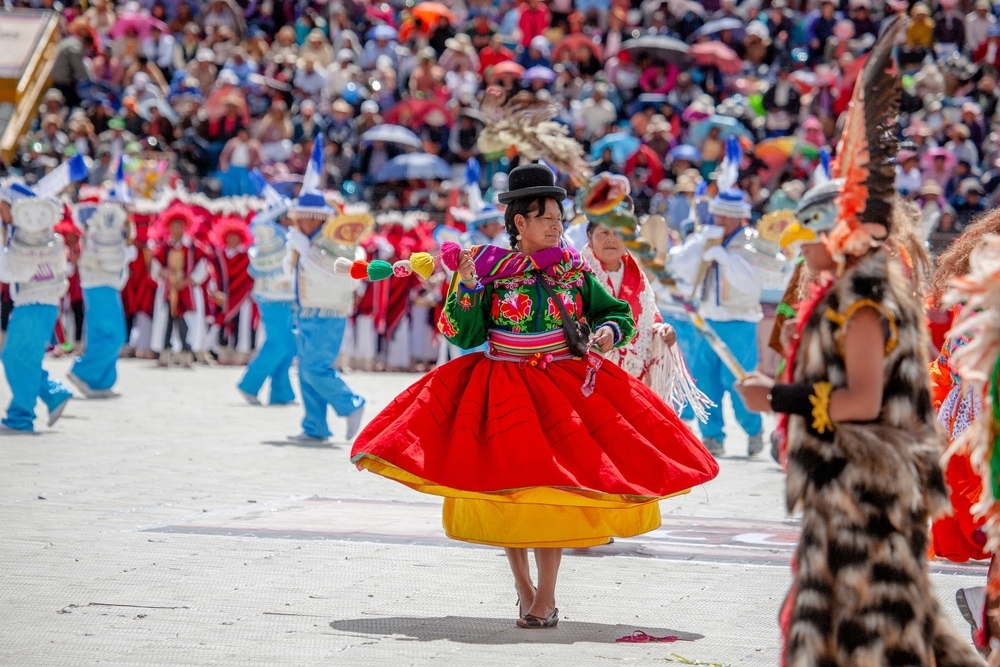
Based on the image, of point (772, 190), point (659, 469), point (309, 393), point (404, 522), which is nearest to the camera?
point (659, 469)

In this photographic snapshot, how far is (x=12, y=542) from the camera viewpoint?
24.1 ft

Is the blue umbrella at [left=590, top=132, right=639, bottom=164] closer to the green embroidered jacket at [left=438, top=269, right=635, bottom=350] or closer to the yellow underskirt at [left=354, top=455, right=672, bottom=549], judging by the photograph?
the green embroidered jacket at [left=438, top=269, right=635, bottom=350]

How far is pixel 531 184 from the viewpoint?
616 centimetres

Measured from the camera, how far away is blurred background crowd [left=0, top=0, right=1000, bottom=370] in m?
20.5

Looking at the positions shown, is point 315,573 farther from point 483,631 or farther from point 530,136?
point 530,136

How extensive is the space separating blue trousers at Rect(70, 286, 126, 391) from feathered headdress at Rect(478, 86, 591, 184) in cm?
820

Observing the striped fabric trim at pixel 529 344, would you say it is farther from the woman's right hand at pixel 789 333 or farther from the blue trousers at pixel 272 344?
the blue trousers at pixel 272 344

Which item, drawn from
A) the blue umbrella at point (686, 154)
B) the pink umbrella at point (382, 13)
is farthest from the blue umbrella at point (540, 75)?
the pink umbrella at point (382, 13)

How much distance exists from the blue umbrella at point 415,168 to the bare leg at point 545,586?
1649cm

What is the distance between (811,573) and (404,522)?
4478 millimetres

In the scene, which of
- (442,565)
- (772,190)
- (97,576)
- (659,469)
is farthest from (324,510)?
(772,190)

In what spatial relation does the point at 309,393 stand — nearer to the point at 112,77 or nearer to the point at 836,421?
the point at 836,421

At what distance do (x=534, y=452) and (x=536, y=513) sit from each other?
0.79ft

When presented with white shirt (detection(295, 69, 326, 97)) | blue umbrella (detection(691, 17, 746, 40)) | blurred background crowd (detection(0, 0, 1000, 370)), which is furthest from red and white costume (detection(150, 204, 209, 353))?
blue umbrella (detection(691, 17, 746, 40))
